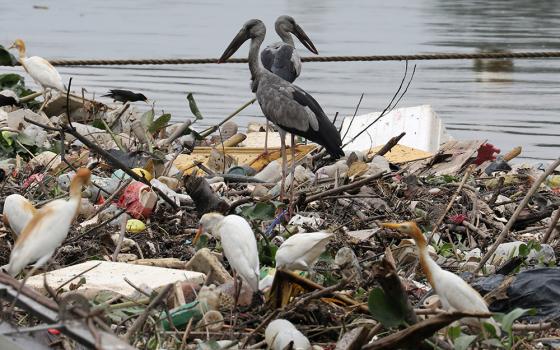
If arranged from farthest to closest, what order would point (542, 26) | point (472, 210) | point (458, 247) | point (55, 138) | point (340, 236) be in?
1. point (542, 26)
2. point (55, 138)
3. point (472, 210)
4. point (458, 247)
5. point (340, 236)

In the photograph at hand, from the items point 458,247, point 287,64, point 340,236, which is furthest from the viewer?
point 287,64

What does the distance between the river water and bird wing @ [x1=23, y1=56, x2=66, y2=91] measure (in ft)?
7.76

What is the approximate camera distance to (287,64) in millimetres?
8680

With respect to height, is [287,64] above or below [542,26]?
above

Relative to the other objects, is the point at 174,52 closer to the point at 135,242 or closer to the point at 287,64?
the point at 287,64

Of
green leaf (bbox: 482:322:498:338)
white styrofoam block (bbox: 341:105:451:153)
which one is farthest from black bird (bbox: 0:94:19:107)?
green leaf (bbox: 482:322:498:338)

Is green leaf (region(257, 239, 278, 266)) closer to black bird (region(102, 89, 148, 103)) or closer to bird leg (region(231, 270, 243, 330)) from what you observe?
bird leg (region(231, 270, 243, 330))

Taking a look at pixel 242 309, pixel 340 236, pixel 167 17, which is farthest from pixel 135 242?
pixel 167 17

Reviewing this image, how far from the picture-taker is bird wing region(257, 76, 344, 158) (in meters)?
6.45

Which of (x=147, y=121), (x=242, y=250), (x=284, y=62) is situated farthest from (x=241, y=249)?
(x=284, y=62)

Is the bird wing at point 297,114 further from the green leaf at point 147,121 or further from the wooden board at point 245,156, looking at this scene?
the green leaf at point 147,121

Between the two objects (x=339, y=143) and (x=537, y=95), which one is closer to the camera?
(x=339, y=143)

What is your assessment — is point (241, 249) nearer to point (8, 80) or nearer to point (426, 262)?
point (426, 262)

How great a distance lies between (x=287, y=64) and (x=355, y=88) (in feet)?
16.0
